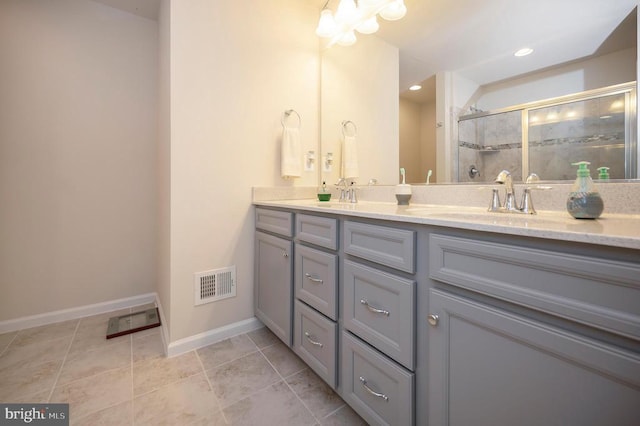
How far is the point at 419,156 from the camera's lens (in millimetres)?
1544

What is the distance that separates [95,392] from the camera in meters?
1.33

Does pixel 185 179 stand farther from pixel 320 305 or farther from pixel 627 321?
pixel 627 321

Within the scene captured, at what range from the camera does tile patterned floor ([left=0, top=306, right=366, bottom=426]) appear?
3.92 ft

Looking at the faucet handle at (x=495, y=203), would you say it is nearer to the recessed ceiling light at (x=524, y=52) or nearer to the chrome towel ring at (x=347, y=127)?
the recessed ceiling light at (x=524, y=52)

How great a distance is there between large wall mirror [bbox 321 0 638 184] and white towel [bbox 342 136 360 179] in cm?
16

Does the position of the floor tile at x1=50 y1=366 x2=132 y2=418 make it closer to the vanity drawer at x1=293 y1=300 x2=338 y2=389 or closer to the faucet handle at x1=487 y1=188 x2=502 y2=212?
Result: the vanity drawer at x1=293 y1=300 x2=338 y2=389

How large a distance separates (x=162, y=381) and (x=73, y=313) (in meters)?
1.26

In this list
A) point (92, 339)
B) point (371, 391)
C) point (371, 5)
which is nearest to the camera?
point (371, 391)

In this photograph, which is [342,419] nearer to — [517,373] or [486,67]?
[517,373]

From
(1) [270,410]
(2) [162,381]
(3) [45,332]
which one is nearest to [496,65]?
(1) [270,410]

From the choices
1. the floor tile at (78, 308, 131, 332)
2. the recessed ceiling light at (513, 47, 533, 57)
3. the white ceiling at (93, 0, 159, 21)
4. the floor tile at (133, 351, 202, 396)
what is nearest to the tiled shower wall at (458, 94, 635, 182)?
the recessed ceiling light at (513, 47, 533, 57)

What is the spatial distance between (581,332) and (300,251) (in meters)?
1.06

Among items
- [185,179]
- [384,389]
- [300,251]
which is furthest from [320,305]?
[185,179]

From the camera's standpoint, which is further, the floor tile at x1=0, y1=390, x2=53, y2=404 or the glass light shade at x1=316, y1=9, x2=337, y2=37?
the glass light shade at x1=316, y1=9, x2=337, y2=37
